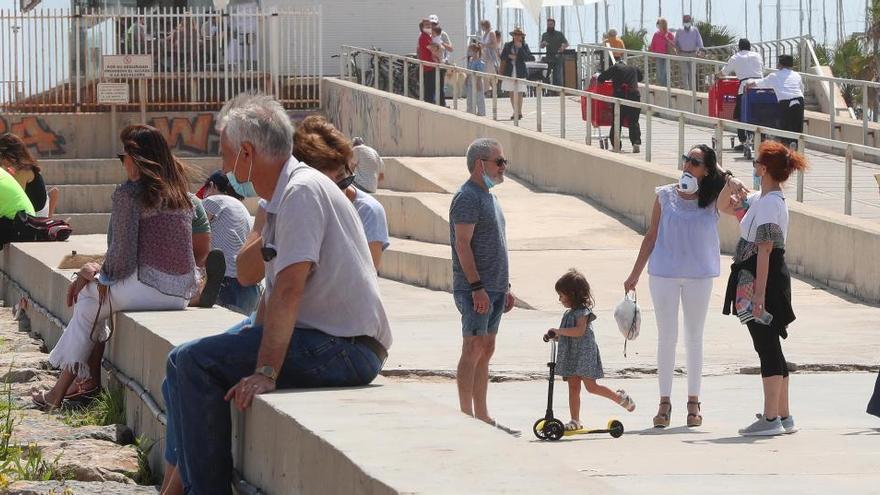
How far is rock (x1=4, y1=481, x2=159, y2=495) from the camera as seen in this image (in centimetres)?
775

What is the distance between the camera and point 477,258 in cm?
958

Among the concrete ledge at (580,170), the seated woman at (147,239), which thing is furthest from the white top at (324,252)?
the concrete ledge at (580,170)

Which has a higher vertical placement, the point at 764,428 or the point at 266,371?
the point at 266,371

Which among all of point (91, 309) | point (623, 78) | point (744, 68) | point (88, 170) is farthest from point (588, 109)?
point (91, 309)

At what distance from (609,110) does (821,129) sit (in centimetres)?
477

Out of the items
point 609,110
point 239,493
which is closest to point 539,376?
point 239,493

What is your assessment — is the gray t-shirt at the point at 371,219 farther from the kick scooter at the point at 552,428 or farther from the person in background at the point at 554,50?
the person in background at the point at 554,50

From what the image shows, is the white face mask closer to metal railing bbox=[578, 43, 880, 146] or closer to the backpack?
the backpack

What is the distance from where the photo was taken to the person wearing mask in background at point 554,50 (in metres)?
34.6

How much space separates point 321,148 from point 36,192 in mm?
10674

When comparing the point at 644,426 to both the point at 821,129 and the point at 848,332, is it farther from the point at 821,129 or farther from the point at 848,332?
the point at 821,129

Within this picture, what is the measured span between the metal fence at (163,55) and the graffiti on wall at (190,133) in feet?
1.14

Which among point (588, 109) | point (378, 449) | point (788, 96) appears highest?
point (788, 96)

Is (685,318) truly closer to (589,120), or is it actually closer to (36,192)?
(36,192)
